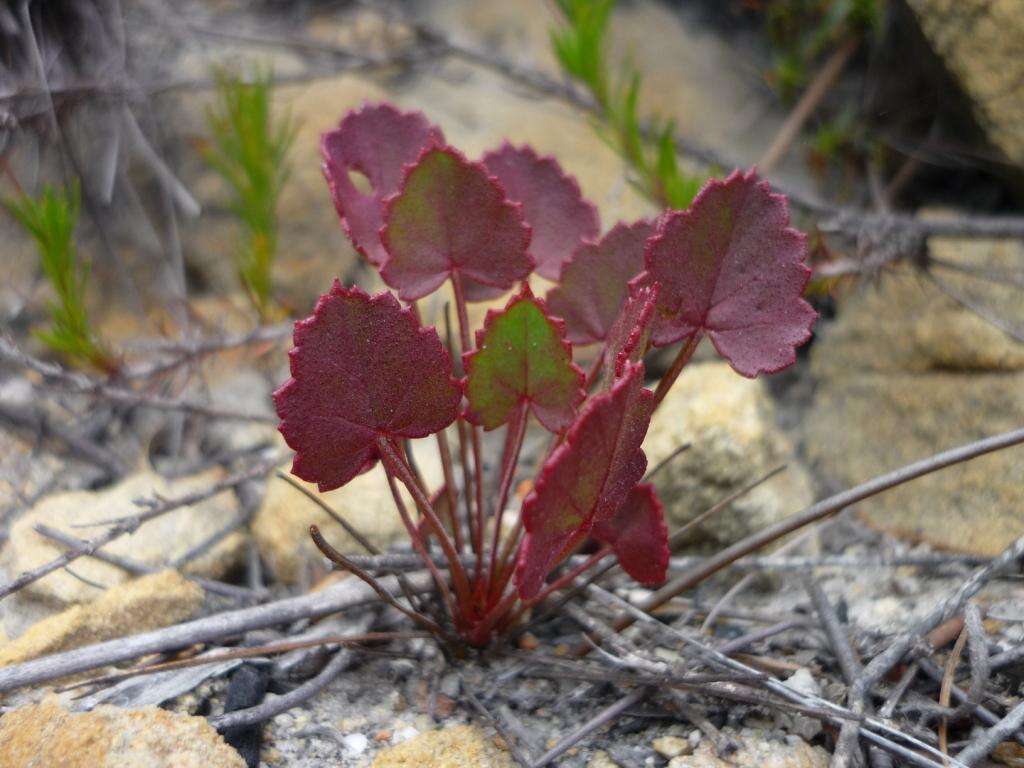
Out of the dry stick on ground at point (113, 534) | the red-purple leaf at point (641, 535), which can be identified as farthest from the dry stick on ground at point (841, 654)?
the dry stick on ground at point (113, 534)

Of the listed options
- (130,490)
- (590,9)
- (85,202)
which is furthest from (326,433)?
(85,202)

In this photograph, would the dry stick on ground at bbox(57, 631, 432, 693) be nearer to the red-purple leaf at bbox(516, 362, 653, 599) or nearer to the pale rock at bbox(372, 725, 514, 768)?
the pale rock at bbox(372, 725, 514, 768)

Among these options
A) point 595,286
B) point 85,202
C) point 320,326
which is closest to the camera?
point 320,326

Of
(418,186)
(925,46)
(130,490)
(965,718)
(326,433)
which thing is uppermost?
(925,46)

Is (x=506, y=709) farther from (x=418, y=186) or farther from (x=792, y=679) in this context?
(x=418, y=186)

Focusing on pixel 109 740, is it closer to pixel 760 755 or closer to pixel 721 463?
pixel 760 755
